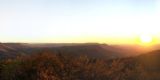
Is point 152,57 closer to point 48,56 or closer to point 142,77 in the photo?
point 142,77

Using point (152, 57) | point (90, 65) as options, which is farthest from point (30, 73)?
point (152, 57)

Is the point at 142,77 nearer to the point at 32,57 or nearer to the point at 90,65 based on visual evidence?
the point at 90,65

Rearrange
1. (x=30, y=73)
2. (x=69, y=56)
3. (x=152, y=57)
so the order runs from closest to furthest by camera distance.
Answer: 1. (x=30, y=73)
2. (x=69, y=56)
3. (x=152, y=57)

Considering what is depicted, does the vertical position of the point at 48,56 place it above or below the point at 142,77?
above

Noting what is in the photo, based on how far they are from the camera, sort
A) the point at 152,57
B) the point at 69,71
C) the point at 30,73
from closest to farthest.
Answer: the point at 30,73 → the point at 69,71 → the point at 152,57

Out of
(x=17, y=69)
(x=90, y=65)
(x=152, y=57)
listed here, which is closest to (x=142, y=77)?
(x=90, y=65)

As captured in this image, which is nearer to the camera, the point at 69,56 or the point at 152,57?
the point at 69,56

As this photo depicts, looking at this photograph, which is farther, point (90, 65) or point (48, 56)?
point (90, 65)

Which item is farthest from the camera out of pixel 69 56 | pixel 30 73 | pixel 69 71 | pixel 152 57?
pixel 152 57

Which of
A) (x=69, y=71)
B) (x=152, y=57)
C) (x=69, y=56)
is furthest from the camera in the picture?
(x=152, y=57)
